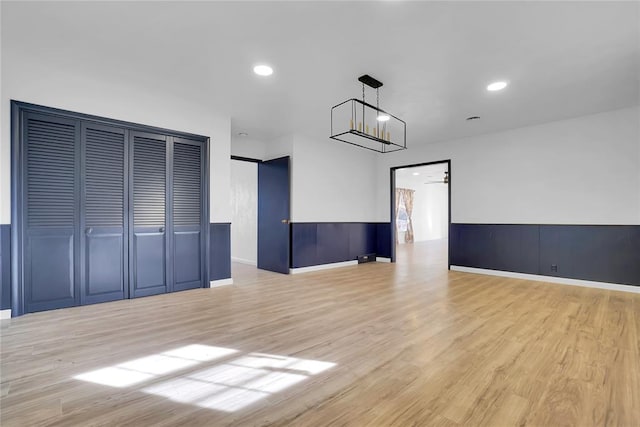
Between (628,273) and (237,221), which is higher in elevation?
(237,221)

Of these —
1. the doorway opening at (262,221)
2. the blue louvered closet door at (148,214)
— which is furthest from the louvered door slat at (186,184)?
the doorway opening at (262,221)

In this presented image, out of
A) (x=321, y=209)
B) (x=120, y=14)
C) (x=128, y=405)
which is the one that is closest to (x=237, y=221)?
(x=321, y=209)

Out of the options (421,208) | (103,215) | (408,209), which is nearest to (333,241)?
(103,215)

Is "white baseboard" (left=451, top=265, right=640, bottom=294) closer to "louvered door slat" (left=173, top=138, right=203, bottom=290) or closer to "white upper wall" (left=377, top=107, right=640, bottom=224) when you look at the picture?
"white upper wall" (left=377, top=107, right=640, bottom=224)

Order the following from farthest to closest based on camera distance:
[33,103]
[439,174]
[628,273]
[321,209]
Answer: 1. [439,174]
2. [321,209]
3. [628,273]
4. [33,103]

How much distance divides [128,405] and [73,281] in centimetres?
254

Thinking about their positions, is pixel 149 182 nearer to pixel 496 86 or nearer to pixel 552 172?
pixel 496 86

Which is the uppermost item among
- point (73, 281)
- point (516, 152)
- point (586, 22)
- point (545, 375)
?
point (586, 22)

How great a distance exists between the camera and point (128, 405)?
1615 mm

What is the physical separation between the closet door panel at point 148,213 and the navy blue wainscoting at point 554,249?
5.40m

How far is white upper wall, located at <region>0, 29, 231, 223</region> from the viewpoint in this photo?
300 centimetres

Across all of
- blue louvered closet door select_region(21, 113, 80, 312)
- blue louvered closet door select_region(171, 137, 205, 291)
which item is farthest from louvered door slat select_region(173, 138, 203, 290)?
blue louvered closet door select_region(21, 113, 80, 312)

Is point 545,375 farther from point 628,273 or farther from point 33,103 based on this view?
point 33,103

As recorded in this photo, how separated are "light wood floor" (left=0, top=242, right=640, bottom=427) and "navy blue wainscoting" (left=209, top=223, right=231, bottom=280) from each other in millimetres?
815
